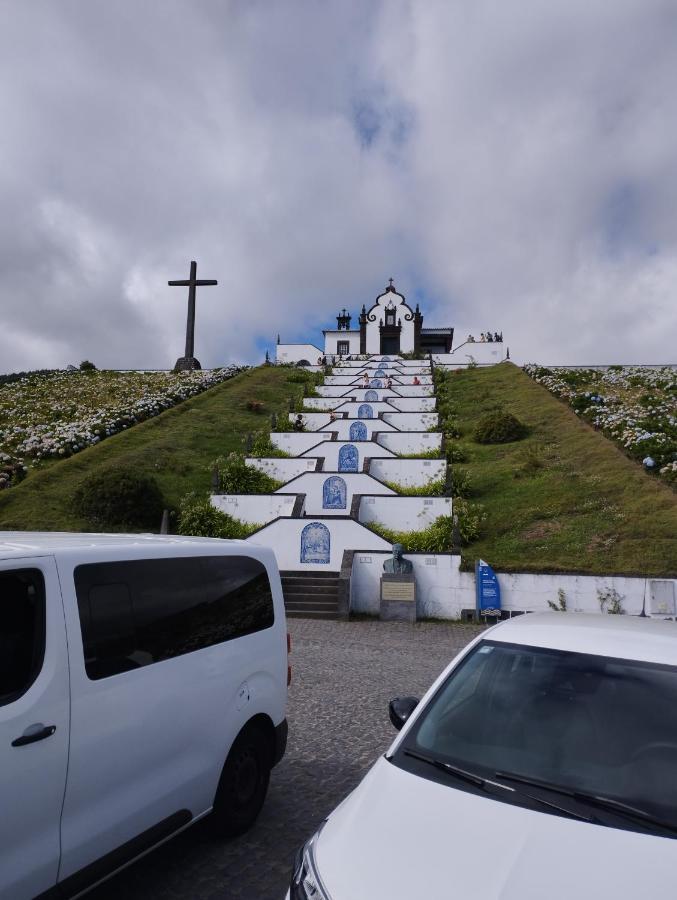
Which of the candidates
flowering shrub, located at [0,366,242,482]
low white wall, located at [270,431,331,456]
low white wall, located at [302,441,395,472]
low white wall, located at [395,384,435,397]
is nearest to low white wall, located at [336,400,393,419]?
low white wall, located at [395,384,435,397]

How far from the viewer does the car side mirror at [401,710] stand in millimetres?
3754

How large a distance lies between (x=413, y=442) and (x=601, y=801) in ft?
80.2

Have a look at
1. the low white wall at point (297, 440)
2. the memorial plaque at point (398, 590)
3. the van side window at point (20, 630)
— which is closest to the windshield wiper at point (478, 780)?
the van side window at point (20, 630)

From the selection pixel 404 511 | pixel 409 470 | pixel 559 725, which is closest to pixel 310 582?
pixel 404 511

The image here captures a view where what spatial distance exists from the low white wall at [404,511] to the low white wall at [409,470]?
3566mm

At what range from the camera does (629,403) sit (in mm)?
31781

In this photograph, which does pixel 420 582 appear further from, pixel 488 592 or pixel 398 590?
pixel 488 592

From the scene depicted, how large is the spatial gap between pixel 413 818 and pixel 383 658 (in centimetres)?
823

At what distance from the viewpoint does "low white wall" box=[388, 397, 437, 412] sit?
1351 inches

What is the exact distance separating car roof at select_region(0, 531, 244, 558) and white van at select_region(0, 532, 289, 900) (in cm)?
1

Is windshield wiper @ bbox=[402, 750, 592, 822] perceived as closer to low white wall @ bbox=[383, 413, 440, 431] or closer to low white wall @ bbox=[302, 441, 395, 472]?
low white wall @ bbox=[302, 441, 395, 472]

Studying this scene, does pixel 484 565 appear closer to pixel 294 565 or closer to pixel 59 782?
pixel 294 565

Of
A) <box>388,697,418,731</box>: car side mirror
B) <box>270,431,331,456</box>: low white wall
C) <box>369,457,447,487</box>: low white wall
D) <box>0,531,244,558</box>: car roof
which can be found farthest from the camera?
<box>270,431,331,456</box>: low white wall

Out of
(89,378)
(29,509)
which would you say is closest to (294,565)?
(29,509)
